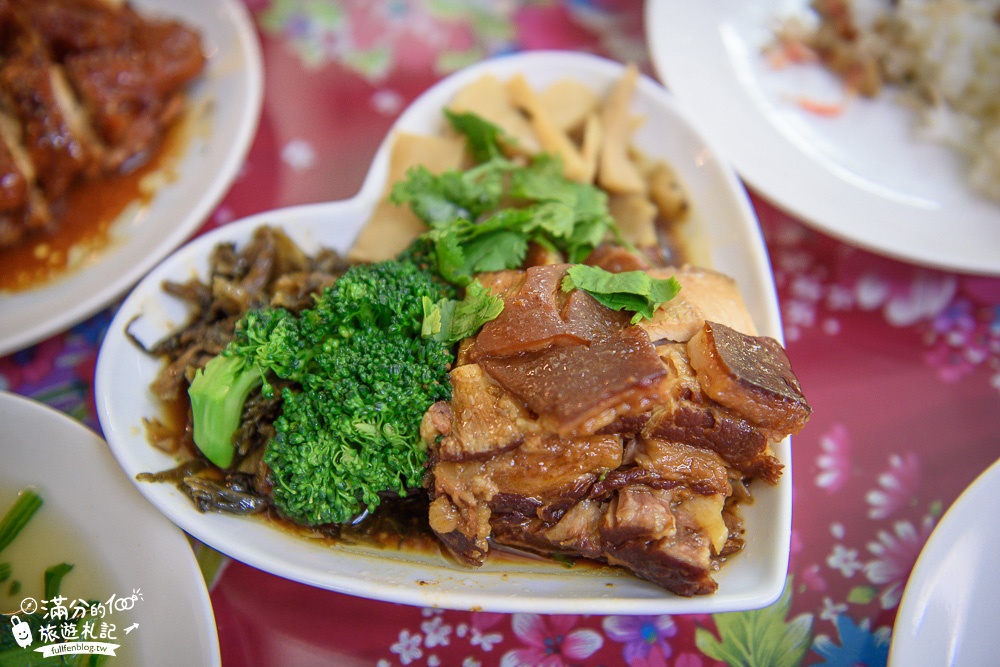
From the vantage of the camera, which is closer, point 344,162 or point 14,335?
point 14,335

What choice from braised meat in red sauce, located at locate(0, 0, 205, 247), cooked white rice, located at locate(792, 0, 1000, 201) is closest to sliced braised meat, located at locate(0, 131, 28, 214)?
braised meat in red sauce, located at locate(0, 0, 205, 247)

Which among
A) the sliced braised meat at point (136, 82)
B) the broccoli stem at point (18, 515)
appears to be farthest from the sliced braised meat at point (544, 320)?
the sliced braised meat at point (136, 82)

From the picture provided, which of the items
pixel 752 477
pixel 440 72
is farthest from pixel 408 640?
pixel 440 72

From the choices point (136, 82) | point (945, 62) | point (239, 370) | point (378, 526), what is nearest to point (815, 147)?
point (945, 62)

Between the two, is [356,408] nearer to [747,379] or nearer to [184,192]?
[747,379]

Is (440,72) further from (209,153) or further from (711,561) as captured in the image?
(711,561)

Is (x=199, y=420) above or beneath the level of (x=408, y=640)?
above

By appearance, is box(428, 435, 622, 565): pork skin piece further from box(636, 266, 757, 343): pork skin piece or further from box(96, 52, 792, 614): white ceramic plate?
box(636, 266, 757, 343): pork skin piece
